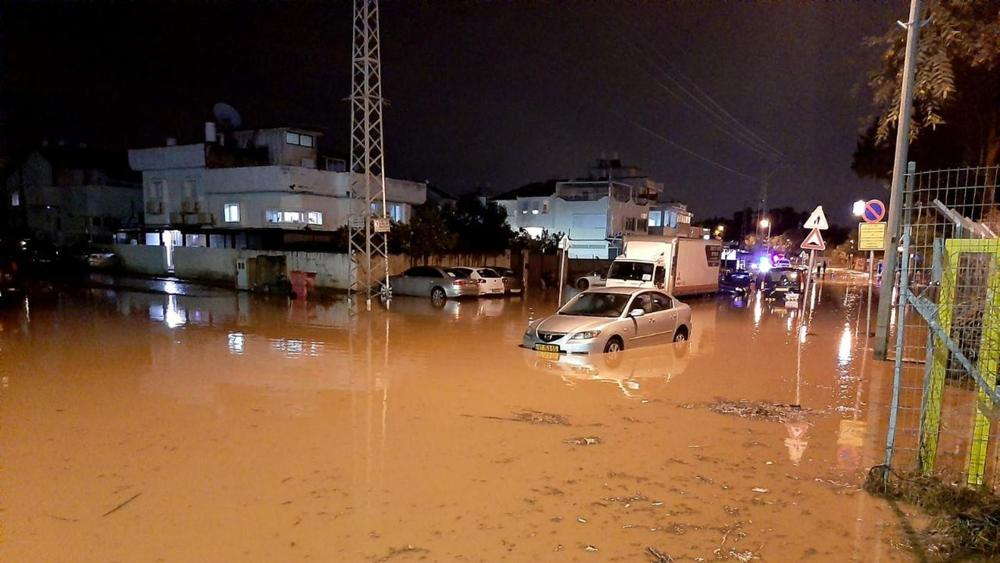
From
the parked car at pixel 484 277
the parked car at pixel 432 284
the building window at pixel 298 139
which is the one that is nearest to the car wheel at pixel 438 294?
the parked car at pixel 432 284

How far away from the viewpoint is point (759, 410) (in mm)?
7797

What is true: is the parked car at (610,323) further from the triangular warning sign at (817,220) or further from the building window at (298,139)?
the building window at (298,139)

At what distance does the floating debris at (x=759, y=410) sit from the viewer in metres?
7.52

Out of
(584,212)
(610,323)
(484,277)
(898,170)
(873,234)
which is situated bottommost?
(484,277)

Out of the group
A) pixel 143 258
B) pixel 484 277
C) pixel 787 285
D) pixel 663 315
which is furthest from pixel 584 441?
pixel 143 258

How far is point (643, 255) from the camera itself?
22656mm

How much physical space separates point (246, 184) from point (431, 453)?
31.1m

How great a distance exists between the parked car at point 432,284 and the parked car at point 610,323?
11520 mm

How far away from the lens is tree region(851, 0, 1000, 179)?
9.16 meters

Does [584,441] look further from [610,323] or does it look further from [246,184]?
[246,184]

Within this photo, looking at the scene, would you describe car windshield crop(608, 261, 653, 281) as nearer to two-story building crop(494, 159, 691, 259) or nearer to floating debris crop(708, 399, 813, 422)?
floating debris crop(708, 399, 813, 422)

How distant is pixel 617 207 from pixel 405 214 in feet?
58.1

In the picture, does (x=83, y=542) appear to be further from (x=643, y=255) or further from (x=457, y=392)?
(x=643, y=255)

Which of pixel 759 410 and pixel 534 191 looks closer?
pixel 759 410
